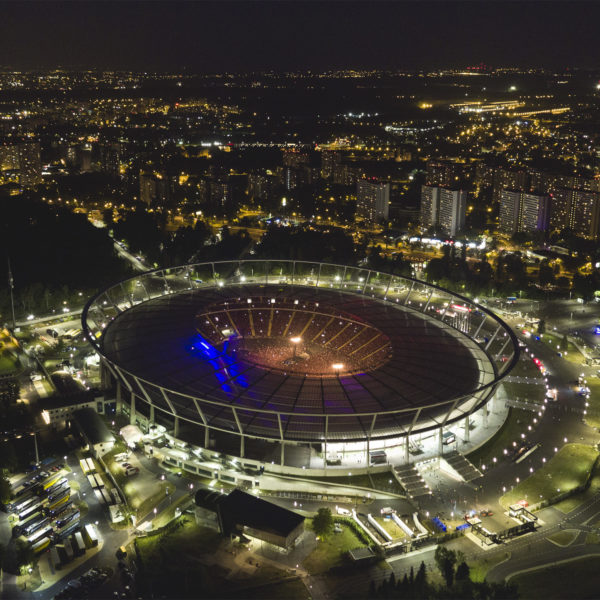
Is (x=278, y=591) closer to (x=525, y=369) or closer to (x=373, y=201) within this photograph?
(x=525, y=369)

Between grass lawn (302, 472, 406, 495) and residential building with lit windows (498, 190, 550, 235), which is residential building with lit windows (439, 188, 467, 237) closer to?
residential building with lit windows (498, 190, 550, 235)

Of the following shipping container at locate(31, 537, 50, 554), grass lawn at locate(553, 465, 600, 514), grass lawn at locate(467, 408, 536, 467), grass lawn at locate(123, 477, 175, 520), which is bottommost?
grass lawn at locate(467, 408, 536, 467)

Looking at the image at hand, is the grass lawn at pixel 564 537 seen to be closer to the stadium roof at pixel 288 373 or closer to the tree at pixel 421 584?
the tree at pixel 421 584

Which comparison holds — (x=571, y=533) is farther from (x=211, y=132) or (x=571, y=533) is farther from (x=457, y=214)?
(x=211, y=132)

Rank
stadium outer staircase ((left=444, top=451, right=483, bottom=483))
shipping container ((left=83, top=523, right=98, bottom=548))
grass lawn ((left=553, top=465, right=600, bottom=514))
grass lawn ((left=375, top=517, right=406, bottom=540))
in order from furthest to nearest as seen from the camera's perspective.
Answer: stadium outer staircase ((left=444, top=451, right=483, bottom=483))
grass lawn ((left=553, top=465, right=600, bottom=514))
grass lawn ((left=375, top=517, right=406, bottom=540))
shipping container ((left=83, top=523, right=98, bottom=548))

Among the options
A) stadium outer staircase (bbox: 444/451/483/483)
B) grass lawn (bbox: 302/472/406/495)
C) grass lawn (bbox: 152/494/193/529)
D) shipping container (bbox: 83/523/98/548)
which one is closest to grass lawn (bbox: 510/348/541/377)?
stadium outer staircase (bbox: 444/451/483/483)

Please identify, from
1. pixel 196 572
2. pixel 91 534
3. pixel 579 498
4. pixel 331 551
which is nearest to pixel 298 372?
pixel 331 551
